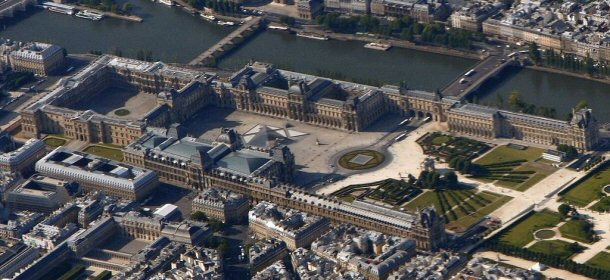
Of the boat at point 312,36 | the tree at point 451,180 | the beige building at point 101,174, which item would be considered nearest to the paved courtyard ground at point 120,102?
the beige building at point 101,174

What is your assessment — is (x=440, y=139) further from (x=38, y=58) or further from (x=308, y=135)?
(x=38, y=58)


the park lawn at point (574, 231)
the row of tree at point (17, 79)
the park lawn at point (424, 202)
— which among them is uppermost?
the park lawn at point (574, 231)

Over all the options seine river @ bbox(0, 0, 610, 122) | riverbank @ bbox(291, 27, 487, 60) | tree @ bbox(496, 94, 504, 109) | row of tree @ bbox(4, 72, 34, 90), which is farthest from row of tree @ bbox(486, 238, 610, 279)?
row of tree @ bbox(4, 72, 34, 90)

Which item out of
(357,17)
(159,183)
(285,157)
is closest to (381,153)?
(285,157)

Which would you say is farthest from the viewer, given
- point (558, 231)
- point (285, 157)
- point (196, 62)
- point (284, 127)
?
point (196, 62)

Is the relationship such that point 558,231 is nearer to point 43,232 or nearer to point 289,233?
point 289,233

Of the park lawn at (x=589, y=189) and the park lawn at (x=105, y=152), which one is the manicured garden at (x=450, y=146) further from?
the park lawn at (x=105, y=152)
